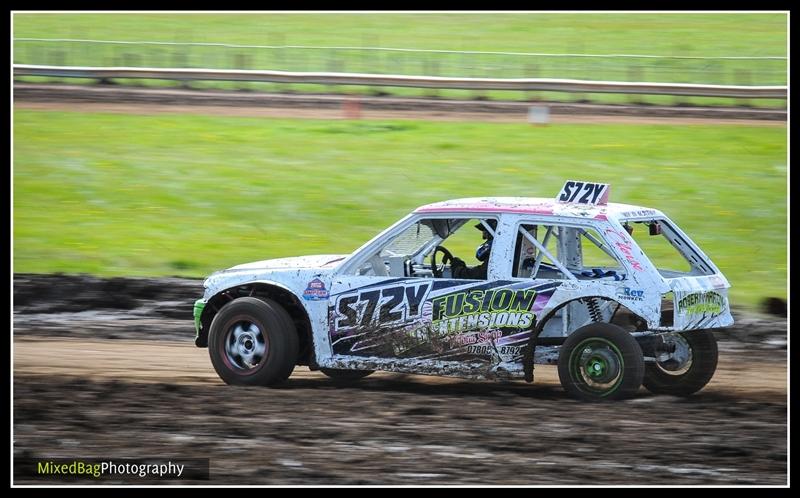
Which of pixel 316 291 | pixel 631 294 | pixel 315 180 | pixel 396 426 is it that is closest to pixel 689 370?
pixel 631 294

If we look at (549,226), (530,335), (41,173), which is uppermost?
(41,173)

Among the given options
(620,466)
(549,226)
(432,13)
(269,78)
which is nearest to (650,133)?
(432,13)

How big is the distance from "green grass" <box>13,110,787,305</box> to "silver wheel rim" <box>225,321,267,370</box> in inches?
225

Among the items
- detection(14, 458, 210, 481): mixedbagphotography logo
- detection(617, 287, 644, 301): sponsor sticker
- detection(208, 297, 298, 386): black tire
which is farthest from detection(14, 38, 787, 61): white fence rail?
detection(14, 458, 210, 481): mixedbagphotography logo

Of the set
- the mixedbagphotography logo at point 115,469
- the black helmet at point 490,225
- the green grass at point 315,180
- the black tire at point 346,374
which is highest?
the green grass at point 315,180

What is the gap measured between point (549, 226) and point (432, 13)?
14.9 metres

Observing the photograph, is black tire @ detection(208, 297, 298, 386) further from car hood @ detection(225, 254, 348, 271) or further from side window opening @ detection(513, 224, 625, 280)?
side window opening @ detection(513, 224, 625, 280)

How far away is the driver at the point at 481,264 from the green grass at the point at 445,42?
13426 mm

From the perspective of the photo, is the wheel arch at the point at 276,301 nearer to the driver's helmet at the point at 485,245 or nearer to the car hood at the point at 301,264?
the car hood at the point at 301,264

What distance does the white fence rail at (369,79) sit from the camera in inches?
966

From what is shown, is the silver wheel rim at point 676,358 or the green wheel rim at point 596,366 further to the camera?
the silver wheel rim at point 676,358

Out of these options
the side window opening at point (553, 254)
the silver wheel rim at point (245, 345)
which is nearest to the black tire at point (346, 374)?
the silver wheel rim at point (245, 345)

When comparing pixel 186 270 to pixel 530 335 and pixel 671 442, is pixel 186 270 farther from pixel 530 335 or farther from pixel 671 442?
pixel 671 442

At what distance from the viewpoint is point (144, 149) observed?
22047 mm
